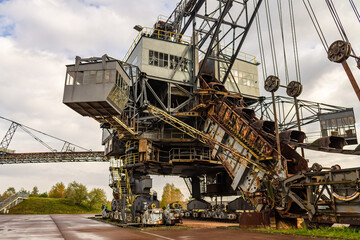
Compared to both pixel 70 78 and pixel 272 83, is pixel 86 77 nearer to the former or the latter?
pixel 70 78

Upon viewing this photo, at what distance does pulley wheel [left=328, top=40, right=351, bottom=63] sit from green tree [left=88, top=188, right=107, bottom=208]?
197 ft

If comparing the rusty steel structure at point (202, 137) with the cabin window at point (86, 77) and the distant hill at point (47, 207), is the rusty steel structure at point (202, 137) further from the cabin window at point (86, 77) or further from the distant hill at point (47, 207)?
the distant hill at point (47, 207)

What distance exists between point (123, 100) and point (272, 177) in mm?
11439

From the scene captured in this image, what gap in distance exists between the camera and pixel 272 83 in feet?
56.5

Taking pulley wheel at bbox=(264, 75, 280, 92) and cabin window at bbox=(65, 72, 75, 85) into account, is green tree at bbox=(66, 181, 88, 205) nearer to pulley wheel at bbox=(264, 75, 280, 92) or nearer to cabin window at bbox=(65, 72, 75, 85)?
cabin window at bbox=(65, 72, 75, 85)

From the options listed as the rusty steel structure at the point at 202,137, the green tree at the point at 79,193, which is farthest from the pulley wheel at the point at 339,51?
the green tree at the point at 79,193

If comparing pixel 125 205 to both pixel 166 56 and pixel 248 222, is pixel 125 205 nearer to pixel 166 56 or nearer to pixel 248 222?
pixel 248 222

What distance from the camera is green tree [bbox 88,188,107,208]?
62000 millimetres

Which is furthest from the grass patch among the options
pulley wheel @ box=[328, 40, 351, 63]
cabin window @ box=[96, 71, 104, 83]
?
cabin window @ box=[96, 71, 104, 83]

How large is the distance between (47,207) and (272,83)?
5402 centimetres

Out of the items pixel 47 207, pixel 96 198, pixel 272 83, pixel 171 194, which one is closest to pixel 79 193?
pixel 96 198

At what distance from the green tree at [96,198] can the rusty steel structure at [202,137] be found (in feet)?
111

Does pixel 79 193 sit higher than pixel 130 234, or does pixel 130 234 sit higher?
pixel 79 193

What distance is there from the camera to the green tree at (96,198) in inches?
2441
